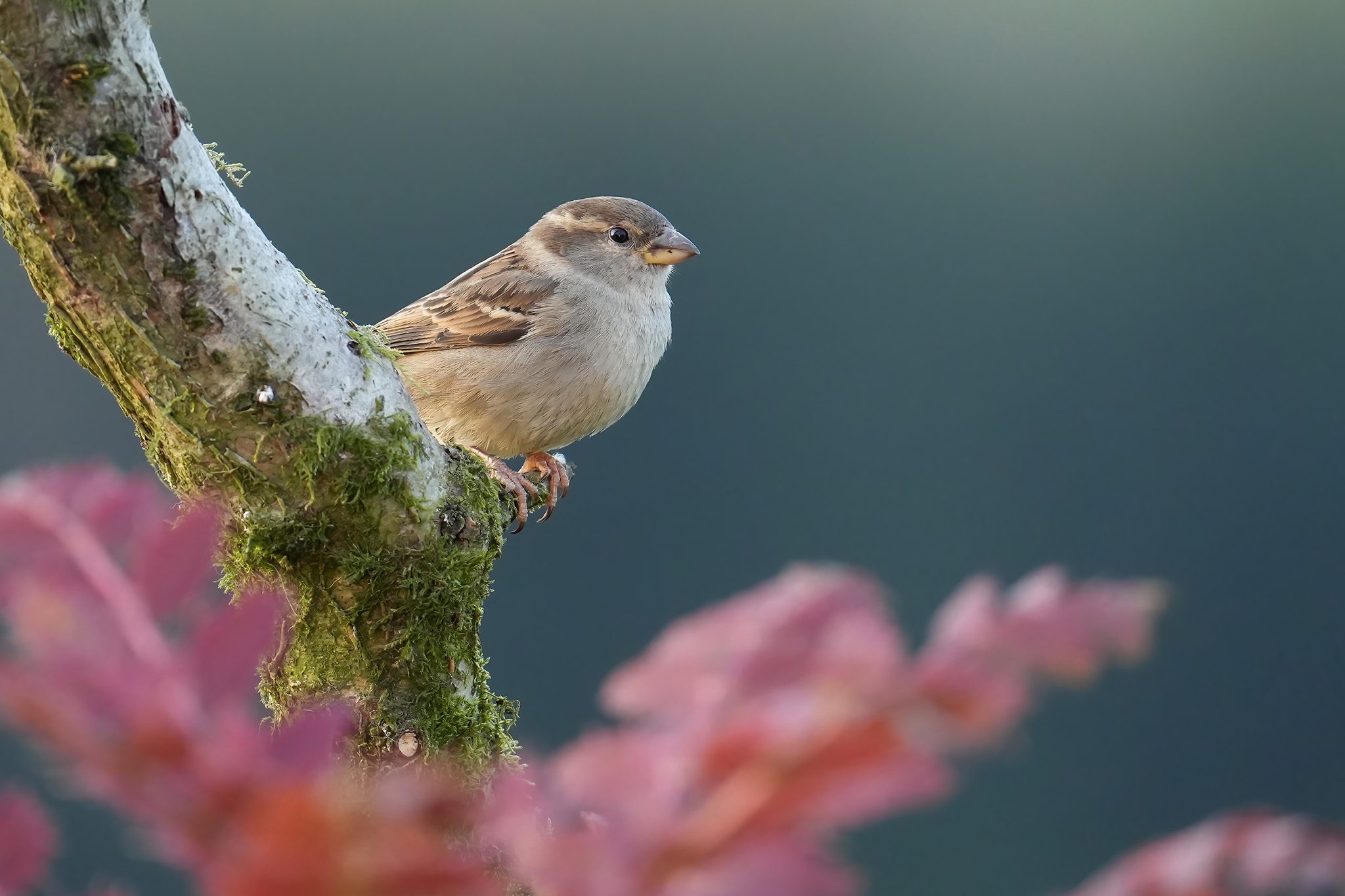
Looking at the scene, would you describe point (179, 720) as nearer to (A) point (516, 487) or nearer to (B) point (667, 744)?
(B) point (667, 744)

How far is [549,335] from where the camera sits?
4.35 metres

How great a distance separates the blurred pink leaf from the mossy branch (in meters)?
1.44

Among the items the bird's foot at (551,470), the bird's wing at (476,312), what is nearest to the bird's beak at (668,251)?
the bird's wing at (476,312)

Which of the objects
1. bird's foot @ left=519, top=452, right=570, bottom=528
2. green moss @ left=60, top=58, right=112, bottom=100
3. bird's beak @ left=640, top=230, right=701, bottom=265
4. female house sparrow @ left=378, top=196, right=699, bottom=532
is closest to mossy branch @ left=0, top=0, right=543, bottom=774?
green moss @ left=60, top=58, right=112, bottom=100

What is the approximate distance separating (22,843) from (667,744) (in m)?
0.34

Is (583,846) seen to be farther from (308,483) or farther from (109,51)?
(308,483)

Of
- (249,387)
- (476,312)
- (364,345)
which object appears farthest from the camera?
(476,312)

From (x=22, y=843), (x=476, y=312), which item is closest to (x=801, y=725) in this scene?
(x=22, y=843)

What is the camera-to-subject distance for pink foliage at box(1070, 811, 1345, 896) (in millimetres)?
501

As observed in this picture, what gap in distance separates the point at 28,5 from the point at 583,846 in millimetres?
1678

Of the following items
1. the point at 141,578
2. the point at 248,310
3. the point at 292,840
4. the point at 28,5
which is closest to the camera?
the point at 292,840

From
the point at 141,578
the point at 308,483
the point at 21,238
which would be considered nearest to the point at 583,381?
the point at 308,483

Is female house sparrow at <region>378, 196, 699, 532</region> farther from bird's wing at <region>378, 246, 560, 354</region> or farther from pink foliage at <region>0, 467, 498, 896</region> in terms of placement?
pink foliage at <region>0, 467, 498, 896</region>

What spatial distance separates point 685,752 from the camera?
489 mm
